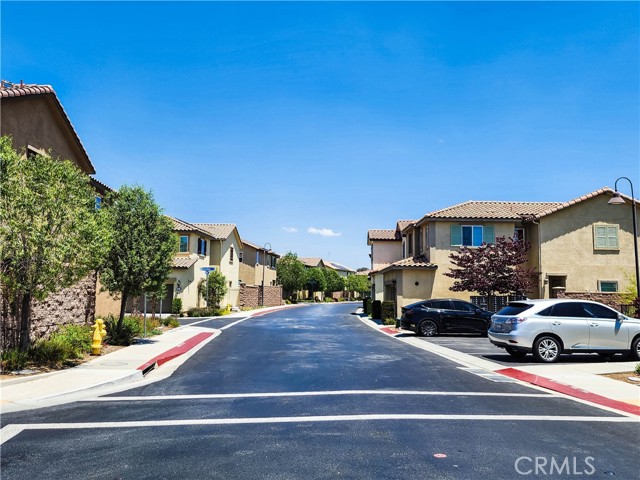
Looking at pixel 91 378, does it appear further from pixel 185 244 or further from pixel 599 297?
pixel 185 244

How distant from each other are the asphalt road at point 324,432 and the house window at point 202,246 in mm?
29179

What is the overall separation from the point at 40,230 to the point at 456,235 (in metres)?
22.9

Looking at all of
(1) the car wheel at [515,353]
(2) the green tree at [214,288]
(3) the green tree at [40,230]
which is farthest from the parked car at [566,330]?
(2) the green tree at [214,288]

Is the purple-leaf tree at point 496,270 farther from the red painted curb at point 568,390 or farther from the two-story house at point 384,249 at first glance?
the two-story house at point 384,249

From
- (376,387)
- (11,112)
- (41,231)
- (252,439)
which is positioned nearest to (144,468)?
(252,439)

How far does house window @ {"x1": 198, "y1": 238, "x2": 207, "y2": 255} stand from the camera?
1569 inches

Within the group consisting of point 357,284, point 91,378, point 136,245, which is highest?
point 136,245

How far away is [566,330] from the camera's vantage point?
44.8 ft

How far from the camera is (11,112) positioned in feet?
53.0

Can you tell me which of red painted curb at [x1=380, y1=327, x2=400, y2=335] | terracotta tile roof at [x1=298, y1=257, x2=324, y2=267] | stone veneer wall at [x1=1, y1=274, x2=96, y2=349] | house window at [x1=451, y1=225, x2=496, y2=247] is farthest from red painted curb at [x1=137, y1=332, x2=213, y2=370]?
terracotta tile roof at [x1=298, y1=257, x2=324, y2=267]

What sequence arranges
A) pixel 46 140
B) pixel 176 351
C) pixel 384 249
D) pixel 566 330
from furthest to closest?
pixel 384 249 < pixel 46 140 < pixel 176 351 < pixel 566 330

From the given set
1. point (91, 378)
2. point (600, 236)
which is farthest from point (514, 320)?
point (600, 236)

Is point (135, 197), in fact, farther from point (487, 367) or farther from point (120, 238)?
point (487, 367)

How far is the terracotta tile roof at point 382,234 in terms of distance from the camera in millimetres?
42750
